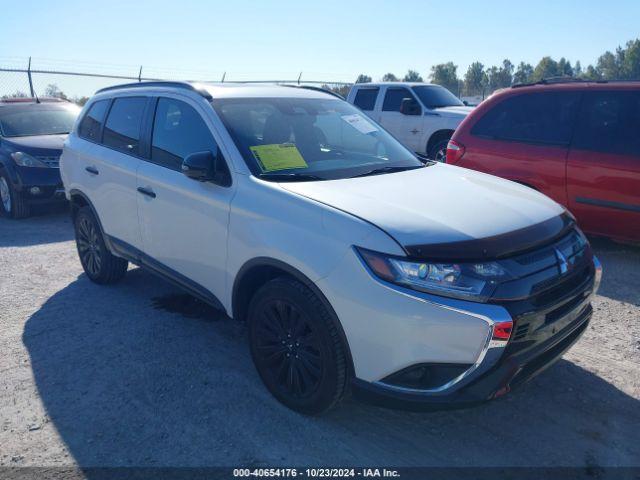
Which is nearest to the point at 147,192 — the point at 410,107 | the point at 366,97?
the point at 410,107

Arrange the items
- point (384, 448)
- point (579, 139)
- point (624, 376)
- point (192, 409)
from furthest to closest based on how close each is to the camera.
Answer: point (579, 139) → point (624, 376) → point (192, 409) → point (384, 448)

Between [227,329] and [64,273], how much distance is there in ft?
8.09

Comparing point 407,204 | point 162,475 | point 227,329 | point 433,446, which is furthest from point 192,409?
point 407,204

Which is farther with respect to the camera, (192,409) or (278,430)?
(192,409)

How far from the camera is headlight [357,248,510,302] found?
2393 millimetres

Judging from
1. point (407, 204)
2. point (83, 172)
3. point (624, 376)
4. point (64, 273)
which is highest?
point (407, 204)

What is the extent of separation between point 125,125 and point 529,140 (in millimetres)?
4168

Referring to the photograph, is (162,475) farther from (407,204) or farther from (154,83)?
(154,83)

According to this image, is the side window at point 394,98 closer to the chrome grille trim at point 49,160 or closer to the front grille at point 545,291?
the chrome grille trim at point 49,160

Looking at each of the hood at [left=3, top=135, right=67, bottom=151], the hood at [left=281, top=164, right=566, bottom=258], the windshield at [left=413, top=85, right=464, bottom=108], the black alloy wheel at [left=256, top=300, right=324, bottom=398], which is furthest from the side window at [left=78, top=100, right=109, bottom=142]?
the windshield at [left=413, top=85, right=464, bottom=108]

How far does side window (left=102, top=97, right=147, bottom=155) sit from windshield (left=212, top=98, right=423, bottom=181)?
1.00 meters

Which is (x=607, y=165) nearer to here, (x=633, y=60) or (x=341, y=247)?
(x=341, y=247)

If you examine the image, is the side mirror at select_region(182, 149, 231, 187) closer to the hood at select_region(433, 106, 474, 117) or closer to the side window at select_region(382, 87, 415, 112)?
the hood at select_region(433, 106, 474, 117)

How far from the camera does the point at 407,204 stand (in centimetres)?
282
